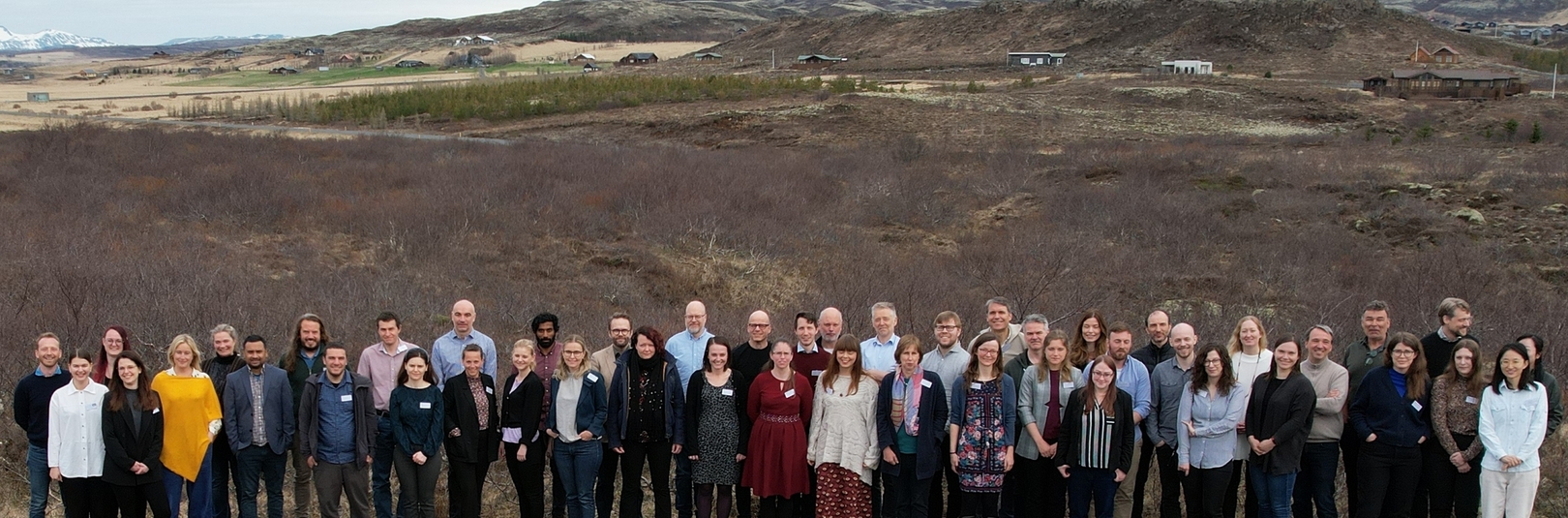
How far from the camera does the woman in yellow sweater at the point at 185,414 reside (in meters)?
6.30

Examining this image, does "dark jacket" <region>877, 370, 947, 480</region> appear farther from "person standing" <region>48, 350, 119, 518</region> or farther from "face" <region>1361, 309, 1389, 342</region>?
"person standing" <region>48, 350, 119, 518</region>

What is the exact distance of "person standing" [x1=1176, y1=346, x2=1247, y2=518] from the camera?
20.8 ft

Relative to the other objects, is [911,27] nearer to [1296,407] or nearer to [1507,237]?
[1507,237]

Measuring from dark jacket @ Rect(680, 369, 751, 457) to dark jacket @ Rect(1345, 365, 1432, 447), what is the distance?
374cm

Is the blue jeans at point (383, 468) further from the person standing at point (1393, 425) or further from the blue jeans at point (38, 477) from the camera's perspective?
the person standing at point (1393, 425)

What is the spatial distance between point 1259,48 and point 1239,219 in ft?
200

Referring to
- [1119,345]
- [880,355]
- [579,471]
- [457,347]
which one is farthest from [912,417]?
[457,347]

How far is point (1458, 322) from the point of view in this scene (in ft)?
22.0

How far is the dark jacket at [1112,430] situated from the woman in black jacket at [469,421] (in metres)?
3.52

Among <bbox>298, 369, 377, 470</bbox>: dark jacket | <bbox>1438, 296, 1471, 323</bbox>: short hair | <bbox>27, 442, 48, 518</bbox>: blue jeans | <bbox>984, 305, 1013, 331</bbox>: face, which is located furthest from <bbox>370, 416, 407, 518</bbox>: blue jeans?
<bbox>1438, 296, 1471, 323</bbox>: short hair

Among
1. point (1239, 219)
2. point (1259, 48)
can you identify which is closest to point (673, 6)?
point (1259, 48)

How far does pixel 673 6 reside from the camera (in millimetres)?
183500

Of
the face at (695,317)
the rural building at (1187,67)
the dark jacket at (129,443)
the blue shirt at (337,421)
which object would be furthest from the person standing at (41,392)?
the rural building at (1187,67)

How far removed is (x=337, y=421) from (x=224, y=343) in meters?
0.88
